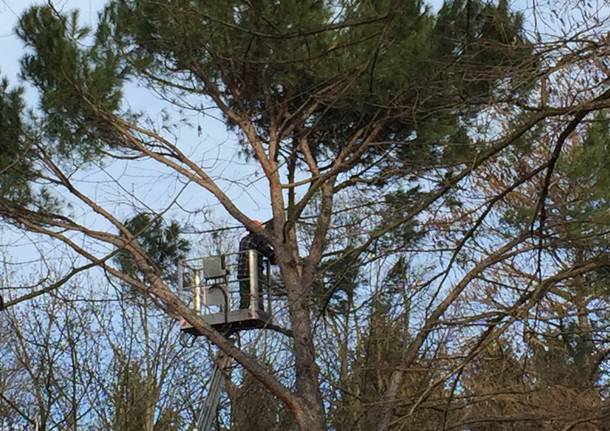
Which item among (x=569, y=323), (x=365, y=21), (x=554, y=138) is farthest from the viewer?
(x=569, y=323)

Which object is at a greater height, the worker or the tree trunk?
the worker

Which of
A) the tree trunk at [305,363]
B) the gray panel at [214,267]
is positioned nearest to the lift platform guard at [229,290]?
the gray panel at [214,267]

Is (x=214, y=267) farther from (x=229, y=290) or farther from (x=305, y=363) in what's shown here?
(x=305, y=363)

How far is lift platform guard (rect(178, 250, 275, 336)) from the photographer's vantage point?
8422mm

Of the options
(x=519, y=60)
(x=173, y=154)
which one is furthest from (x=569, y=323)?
(x=173, y=154)

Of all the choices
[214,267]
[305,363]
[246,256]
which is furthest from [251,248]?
[305,363]

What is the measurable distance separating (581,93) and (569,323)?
9.15 feet

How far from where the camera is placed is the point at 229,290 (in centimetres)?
869

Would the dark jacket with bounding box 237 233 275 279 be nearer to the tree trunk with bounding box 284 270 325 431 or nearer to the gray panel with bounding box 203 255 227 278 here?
the gray panel with bounding box 203 255 227 278

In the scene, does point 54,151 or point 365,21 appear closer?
point 365,21

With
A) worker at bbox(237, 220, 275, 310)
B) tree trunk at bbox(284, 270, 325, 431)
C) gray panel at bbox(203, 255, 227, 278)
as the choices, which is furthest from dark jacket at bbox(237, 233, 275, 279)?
tree trunk at bbox(284, 270, 325, 431)

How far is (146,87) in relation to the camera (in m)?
8.43

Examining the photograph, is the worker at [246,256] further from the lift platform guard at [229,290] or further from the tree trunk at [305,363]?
the tree trunk at [305,363]

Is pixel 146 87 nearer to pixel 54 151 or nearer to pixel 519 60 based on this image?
pixel 54 151
